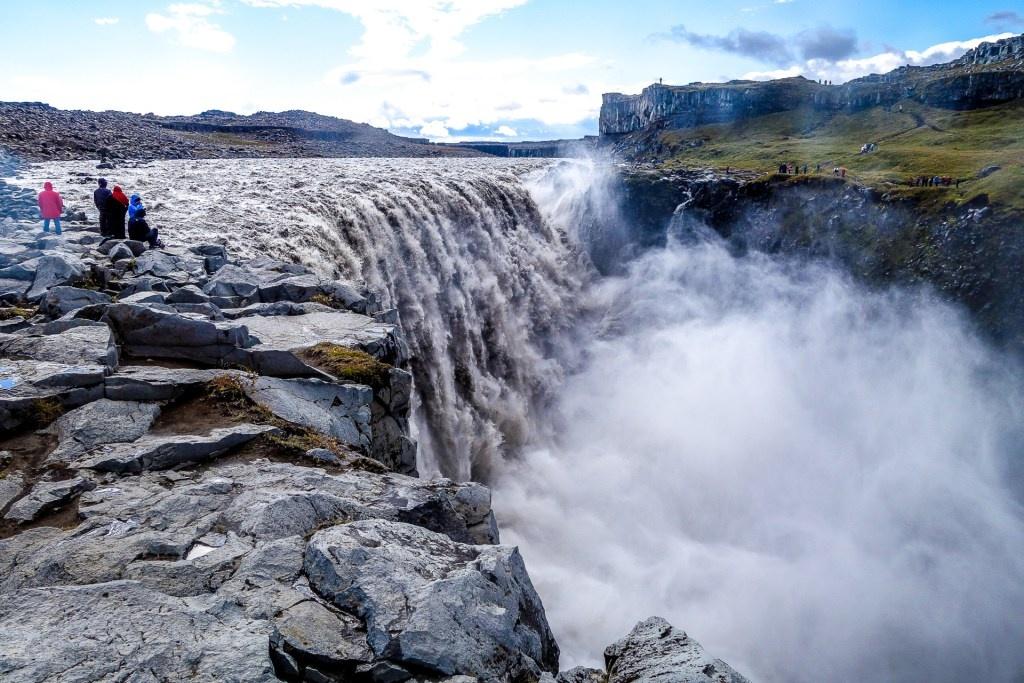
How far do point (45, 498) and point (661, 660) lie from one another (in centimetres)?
794

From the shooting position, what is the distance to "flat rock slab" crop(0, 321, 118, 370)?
11586 millimetres

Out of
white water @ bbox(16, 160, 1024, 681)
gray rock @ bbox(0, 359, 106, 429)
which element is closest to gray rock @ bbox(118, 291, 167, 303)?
gray rock @ bbox(0, 359, 106, 429)

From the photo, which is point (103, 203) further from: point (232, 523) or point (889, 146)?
point (889, 146)

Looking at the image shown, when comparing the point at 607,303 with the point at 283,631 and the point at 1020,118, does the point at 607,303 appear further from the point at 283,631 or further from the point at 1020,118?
the point at 1020,118

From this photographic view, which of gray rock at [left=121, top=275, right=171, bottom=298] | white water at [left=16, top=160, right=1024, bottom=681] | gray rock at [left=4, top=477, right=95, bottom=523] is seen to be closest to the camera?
gray rock at [left=4, top=477, right=95, bottom=523]

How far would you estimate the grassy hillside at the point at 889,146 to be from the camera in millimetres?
54469

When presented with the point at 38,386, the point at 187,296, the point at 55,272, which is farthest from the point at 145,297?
the point at 38,386

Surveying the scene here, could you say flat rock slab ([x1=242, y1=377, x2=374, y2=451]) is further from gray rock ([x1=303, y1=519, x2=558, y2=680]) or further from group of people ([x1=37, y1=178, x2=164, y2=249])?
group of people ([x1=37, y1=178, x2=164, y2=249])

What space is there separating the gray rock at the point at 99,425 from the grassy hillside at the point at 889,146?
5761 centimetres

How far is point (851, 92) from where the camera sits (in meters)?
140

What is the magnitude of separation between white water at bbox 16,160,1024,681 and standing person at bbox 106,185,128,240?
2.80m

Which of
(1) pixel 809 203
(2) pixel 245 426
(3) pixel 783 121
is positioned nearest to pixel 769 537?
(2) pixel 245 426

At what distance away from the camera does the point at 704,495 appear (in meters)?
32.5

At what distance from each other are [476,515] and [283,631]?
4.04 metres
